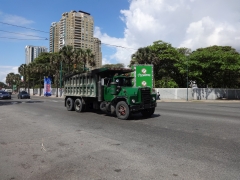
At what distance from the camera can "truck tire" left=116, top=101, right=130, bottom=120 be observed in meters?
11.3

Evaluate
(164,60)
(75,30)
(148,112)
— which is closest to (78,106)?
(148,112)

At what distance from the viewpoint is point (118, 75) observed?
12625mm

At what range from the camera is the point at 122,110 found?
11.6 meters

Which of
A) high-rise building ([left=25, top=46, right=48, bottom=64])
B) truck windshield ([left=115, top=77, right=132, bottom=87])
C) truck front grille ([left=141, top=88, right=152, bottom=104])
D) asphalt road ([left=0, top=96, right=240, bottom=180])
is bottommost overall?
asphalt road ([left=0, top=96, right=240, bottom=180])

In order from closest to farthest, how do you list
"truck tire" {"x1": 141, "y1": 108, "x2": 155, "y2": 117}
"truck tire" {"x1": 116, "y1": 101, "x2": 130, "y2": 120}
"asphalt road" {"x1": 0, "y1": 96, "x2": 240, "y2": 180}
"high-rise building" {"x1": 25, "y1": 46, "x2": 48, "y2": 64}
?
"asphalt road" {"x1": 0, "y1": 96, "x2": 240, "y2": 180} < "truck tire" {"x1": 116, "y1": 101, "x2": 130, "y2": 120} < "truck tire" {"x1": 141, "y1": 108, "x2": 155, "y2": 117} < "high-rise building" {"x1": 25, "y1": 46, "x2": 48, "y2": 64}

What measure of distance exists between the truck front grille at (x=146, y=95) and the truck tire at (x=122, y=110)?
991 mm

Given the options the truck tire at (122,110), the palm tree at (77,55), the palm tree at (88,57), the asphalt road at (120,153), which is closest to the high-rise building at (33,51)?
the palm tree at (77,55)

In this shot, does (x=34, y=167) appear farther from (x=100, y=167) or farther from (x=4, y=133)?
(x=4, y=133)

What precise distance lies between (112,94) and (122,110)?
106cm

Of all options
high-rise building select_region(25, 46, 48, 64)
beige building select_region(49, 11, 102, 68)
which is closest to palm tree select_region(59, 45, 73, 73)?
beige building select_region(49, 11, 102, 68)

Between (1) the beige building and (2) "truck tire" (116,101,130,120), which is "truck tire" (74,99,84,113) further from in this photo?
(1) the beige building

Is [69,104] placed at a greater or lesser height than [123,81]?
lesser

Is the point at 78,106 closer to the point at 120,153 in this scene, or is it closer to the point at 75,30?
the point at 120,153

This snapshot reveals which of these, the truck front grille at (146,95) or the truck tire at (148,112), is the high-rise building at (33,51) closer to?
the truck tire at (148,112)
